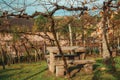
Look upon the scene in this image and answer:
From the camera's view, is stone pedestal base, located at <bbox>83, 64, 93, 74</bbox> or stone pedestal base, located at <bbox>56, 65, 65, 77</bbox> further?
stone pedestal base, located at <bbox>83, 64, 93, 74</bbox>

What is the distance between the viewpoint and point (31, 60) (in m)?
21.3

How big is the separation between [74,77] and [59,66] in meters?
0.74

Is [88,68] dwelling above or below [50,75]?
above

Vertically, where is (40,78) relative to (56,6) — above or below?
below

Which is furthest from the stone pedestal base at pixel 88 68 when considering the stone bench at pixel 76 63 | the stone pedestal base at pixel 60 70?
the stone pedestal base at pixel 60 70

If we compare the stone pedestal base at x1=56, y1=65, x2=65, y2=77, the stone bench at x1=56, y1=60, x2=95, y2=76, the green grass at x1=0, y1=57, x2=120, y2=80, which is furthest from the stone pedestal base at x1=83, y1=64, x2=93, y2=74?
the stone pedestal base at x1=56, y1=65, x2=65, y2=77

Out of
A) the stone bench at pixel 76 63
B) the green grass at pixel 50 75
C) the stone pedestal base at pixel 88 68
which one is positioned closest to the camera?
the green grass at pixel 50 75

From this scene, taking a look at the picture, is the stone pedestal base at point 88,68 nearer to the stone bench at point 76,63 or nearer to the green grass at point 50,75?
the stone bench at point 76,63

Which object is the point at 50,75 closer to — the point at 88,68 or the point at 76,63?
the point at 76,63

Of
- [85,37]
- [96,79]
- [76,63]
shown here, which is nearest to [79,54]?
[76,63]

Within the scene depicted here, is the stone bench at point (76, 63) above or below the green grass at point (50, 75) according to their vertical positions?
above

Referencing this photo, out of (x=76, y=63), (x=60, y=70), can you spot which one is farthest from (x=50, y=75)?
(x=76, y=63)

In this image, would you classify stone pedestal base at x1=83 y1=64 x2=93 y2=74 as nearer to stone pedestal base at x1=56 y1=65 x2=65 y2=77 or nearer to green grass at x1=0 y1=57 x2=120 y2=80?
green grass at x1=0 y1=57 x2=120 y2=80

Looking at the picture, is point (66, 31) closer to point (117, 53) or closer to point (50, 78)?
point (117, 53)
